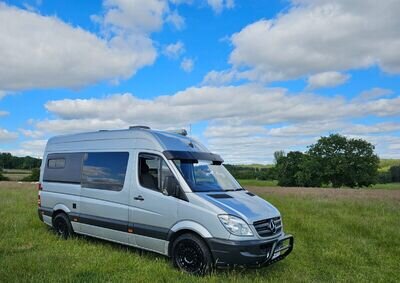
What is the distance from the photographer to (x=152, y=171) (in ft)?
25.3

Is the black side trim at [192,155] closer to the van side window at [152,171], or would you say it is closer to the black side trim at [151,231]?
the van side window at [152,171]

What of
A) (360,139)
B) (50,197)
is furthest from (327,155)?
(50,197)

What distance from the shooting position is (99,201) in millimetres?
8633

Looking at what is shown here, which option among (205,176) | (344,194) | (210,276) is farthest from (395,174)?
(210,276)

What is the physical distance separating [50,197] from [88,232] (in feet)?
6.17

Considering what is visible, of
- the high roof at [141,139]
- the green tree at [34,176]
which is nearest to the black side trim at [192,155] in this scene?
the high roof at [141,139]

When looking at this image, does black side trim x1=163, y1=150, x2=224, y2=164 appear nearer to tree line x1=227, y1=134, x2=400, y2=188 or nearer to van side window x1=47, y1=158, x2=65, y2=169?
van side window x1=47, y1=158, x2=65, y2=169

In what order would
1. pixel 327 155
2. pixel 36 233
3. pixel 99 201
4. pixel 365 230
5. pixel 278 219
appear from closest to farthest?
pixel 278 219 < pixel 99 201 < pixel 36 233 < pixel 365 230 < pixel 327 155

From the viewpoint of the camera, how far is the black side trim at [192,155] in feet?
24.6

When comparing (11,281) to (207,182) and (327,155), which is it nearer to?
(207,182)

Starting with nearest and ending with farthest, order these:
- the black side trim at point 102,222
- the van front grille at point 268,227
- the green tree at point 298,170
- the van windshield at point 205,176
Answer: the van front grille at point 268,227
the van windshield at point 205,176
the black side trim at point 102,222
the green tree at point 298,170

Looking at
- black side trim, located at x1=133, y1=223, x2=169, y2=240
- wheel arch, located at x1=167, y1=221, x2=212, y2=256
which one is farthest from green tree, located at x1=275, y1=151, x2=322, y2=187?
wheel arch, located at x1=167, y1=221, x2=212, y2=256

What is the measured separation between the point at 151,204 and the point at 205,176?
1159 mm

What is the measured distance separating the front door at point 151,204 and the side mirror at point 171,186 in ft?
0.34
